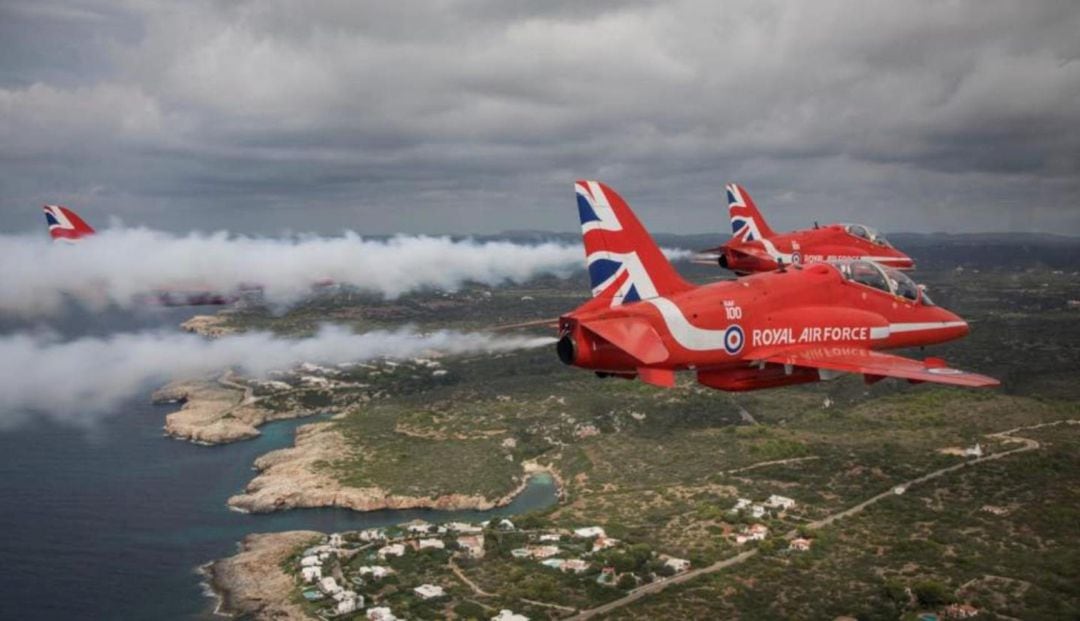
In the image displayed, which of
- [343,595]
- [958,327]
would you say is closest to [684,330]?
[958,327]

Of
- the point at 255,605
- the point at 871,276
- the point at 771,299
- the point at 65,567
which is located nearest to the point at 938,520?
the point at 871,276

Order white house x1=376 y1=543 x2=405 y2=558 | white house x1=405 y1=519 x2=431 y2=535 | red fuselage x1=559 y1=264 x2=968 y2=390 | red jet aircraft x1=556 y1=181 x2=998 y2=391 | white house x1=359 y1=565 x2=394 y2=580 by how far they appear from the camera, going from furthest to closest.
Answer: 1. white house x1=405 y1=519 x2=431 y2=535
2. white house x1=376 y1=543 x2=405 y2=558
3. white house x1=359 y1=565 x2=394 y2=580
4. red fuselage x1=559 y1=264 x2=968 y2=390
5. red jet aircraft x1=556 y1=181 x2=998 y2=391

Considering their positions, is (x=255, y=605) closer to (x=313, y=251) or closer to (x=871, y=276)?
(x=313, y=251)

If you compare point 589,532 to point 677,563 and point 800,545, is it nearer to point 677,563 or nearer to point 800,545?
point 677,563

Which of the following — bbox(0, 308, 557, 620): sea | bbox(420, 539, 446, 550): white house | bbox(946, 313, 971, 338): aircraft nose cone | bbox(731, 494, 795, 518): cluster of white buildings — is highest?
bbox(946, 313, 971, 338): aircraft nose cone

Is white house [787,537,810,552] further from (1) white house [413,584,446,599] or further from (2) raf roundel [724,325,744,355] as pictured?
(2) raf roundel [724,325,744,355]

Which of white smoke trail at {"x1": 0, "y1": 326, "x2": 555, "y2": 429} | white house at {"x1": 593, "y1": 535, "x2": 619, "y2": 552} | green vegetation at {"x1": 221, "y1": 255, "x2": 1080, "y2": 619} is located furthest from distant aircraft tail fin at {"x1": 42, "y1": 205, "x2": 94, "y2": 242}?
white house at {"x1": 593, "y1": 535, "x2": 619, "y2": 552}
